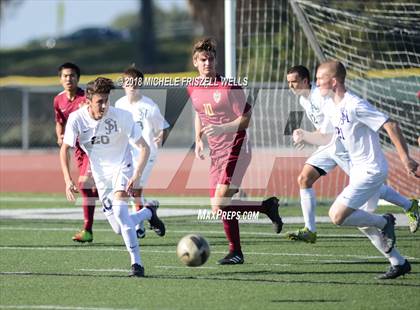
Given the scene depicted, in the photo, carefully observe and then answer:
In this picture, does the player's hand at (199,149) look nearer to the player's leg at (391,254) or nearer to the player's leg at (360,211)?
the player's leg at (360,211)

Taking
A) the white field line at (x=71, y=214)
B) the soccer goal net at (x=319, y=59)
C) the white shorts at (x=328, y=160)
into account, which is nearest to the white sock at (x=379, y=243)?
the white shorts at (x=328, y=160)

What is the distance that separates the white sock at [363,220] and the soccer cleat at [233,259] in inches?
65.7

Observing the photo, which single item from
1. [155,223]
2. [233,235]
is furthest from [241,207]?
[155,223]

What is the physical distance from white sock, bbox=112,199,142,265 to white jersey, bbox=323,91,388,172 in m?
2.04

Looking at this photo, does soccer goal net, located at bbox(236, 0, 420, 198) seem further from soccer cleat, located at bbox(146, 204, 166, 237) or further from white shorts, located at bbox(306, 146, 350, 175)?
white shorts, located at bbox(306, 146, 350, 175)

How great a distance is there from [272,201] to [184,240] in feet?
8.00

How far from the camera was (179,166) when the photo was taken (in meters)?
24.7

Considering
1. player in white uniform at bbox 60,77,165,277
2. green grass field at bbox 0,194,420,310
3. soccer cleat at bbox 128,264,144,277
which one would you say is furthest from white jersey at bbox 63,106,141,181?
soccer cleat at bbox 128,264,144,277

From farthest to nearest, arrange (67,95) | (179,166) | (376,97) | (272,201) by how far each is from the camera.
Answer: (179,166)
(376,97)
(67,95)
(272,201)

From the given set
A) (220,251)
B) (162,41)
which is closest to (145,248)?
(220,251)

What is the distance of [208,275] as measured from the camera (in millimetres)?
9555

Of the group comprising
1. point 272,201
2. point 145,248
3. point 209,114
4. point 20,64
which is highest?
point 209,114

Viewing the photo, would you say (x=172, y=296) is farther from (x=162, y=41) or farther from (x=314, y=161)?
(x=162, y=41)

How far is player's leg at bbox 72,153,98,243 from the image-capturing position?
479 inches
